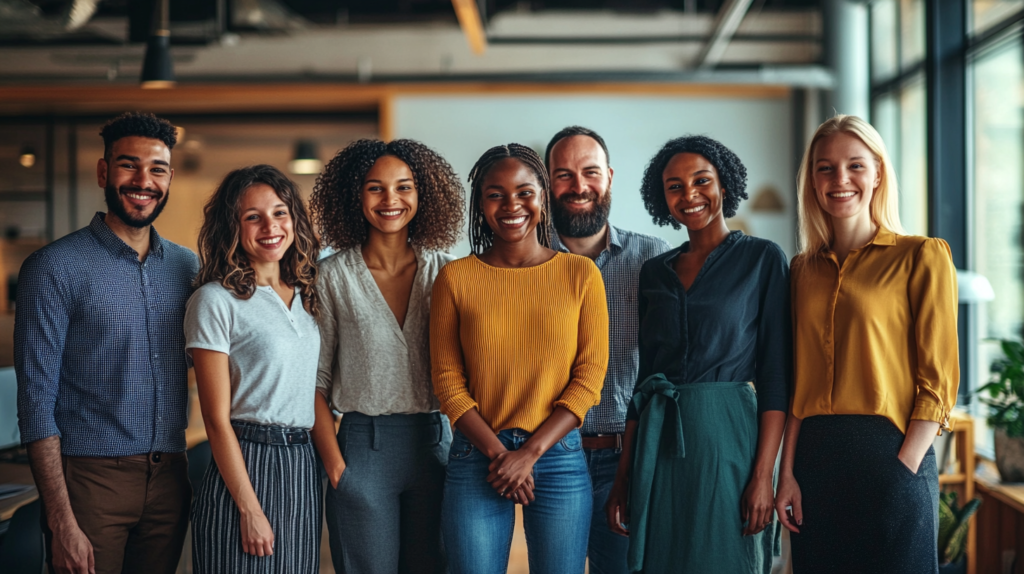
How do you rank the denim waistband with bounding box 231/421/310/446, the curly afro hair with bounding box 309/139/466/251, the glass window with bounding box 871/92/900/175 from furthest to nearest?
1. the glass window with bounding box 871/92/900/175
2. the curly afro hair with bounding box 309/139/466/251
3. the denim waistband with bounding box 231/421/310/446

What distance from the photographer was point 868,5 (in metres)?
6.82

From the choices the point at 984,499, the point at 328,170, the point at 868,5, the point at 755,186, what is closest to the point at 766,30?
the point at 868,5

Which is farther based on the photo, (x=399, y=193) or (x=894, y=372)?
(x=399, y=193)

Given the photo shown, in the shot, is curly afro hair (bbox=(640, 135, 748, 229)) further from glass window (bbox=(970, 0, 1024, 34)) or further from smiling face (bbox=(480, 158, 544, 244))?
glass window (bbox=(970, 0, 1024, 34))

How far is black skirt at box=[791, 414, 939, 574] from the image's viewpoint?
1.86 meters

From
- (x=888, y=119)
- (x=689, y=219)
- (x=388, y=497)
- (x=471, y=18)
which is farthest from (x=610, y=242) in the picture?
(x=888, y=119)

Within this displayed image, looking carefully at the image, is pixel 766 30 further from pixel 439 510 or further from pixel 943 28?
pixel 439 510

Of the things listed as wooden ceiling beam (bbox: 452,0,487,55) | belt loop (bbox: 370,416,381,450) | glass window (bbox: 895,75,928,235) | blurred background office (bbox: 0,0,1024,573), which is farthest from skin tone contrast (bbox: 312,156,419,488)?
glass window (bbox: 895,75,928,235)

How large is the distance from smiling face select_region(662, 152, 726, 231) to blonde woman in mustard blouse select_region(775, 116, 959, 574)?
0.27 meters

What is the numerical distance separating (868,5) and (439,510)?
650cm

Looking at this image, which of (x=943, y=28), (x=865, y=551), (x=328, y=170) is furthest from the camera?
(x=943, y=28)

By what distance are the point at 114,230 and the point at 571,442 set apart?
1.42 m

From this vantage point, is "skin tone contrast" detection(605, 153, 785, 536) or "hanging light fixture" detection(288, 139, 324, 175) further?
"hanging light fixture" detection(288, 139, 324, 175)

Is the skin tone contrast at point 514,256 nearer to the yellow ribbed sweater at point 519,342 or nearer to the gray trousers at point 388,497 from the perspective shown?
the yellow ribbed sweater at point 519,342
